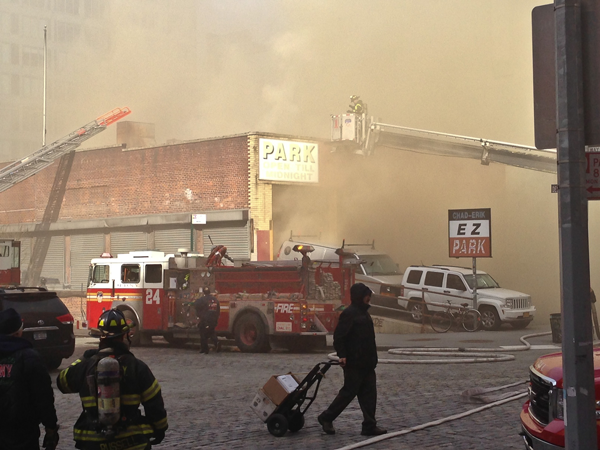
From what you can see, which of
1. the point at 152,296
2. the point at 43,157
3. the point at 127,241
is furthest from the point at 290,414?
the point at 43,157

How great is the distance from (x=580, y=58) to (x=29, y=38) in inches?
2882

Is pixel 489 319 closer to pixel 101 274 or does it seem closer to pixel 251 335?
pixel 251 335

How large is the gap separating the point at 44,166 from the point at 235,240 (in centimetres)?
1200

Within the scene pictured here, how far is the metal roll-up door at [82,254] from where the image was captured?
37250mm

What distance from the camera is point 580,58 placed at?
4.55 m

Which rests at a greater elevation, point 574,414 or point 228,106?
point 228,106

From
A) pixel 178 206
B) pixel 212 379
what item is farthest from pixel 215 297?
pixel 178 206

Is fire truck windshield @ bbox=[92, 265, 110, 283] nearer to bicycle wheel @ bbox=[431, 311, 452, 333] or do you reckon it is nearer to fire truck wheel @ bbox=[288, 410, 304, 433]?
bicycle wheel @ bbox=[431, 311, 452, 333]

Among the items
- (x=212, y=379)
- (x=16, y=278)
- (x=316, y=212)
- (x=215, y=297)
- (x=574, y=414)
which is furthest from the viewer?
(x=316, y=212)

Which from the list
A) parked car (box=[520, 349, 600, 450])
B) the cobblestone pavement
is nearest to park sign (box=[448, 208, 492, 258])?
the cobblestone pavement

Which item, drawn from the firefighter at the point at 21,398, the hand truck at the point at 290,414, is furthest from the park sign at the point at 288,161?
the firefighter at the point at 21,398

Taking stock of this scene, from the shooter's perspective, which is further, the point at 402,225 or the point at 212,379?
the point at 402,225

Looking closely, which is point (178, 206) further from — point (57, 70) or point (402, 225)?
point (57, 70)

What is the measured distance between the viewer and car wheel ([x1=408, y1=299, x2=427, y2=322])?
78.3 ft
